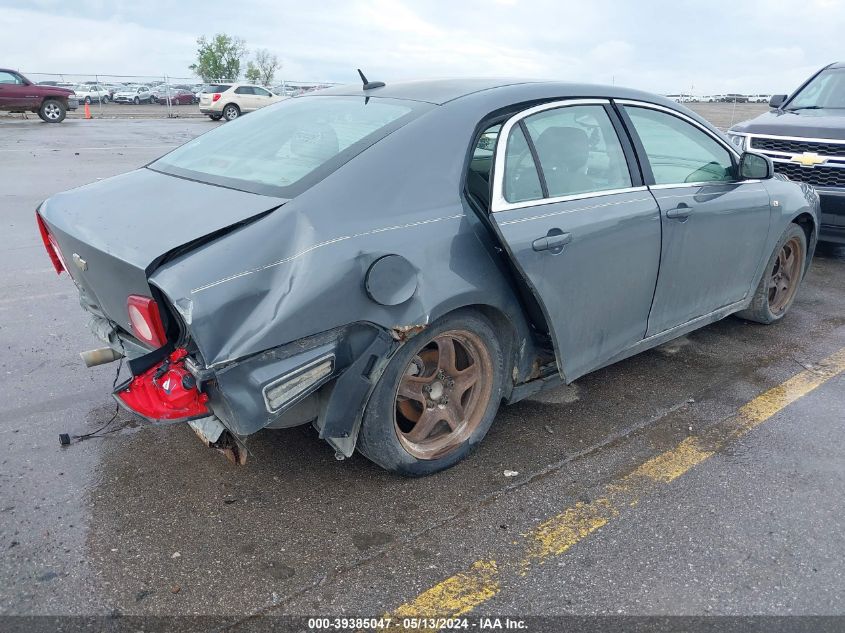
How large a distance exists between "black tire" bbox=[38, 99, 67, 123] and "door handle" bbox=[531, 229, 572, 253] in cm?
2373

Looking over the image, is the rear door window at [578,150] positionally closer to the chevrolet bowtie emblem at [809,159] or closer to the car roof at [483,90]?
the car roof at [483,90]

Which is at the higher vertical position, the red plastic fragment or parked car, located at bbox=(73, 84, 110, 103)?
the red plastic fragment

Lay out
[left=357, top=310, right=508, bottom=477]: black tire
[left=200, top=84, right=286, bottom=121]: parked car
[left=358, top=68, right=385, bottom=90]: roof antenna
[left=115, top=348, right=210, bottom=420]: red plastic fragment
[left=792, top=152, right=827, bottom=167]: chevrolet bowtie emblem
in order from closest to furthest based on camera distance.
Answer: [left=115, top=348, right=210, bottom=420]: red plastic fragment < [left=357, top=310, right=508, bottom=477]: black tire < [left=358, top=68, right=385, bottom=90]: roof antenna < [left=792, top=152, right=827, bottom=167]: chevrolet bowtie emblem < [left=200, top=84, right=286, bottom=121]: parked car

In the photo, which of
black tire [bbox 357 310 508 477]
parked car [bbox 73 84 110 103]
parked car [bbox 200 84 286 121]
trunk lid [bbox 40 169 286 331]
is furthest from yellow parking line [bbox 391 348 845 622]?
parked car [bbox 73 84 110 103]

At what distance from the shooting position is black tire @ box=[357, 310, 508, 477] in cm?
276

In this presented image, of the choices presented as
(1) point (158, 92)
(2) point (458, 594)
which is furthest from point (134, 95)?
(2) point (458, 594)

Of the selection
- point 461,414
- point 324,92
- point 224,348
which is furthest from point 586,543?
point 324,92

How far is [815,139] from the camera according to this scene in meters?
6.80

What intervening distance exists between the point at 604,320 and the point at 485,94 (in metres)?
1.22

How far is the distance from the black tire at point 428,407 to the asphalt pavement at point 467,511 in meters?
0.10

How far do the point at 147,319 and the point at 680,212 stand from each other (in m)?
2.69

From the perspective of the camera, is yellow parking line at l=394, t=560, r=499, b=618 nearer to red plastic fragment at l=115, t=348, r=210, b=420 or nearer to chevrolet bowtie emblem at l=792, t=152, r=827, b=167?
→ red plastic fragment at l=115, t=348, r=210, b=420

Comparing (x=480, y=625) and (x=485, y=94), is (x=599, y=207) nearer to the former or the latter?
(x=485, y=94)

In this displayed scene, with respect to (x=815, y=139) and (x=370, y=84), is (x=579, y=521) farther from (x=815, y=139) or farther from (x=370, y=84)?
(x=815, y=139)
